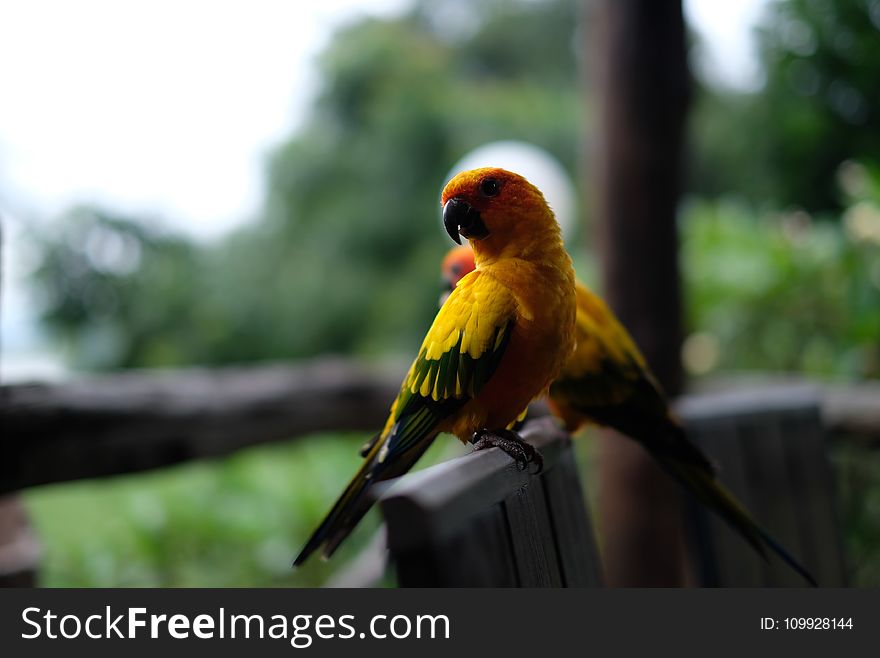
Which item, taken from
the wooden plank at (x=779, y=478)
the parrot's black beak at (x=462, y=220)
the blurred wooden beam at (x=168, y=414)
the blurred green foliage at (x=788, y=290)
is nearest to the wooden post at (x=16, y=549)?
the blurred wooden beam at (x=168, y=414)

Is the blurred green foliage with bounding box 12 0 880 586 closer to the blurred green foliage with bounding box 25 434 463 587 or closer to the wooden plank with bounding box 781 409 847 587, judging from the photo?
the blurred green foliage with bounding box 25 434 463 587

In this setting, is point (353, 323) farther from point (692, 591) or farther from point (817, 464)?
point (692, 591)

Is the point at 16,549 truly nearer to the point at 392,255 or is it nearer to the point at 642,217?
the point at 642,217

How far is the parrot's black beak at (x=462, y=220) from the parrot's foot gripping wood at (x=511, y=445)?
198 mm

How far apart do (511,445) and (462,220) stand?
0.22m

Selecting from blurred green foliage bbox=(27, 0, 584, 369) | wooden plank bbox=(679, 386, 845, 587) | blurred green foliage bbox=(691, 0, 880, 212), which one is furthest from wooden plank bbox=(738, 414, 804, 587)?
blurred green foliage bbox=(27, 0, 584, 369)

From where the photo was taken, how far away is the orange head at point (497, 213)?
26.6 inches

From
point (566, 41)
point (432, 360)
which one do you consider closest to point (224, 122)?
point (566, 41)

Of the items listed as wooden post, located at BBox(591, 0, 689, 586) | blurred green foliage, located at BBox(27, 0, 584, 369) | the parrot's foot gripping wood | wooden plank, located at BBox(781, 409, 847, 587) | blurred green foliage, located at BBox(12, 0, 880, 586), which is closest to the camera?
the parrot's foot gripping wood

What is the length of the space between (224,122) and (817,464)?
341cm

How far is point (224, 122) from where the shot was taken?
379 centimetres

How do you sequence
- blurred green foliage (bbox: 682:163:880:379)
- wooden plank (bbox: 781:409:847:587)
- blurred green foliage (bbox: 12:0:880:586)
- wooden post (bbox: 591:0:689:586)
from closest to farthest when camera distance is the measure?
1. wooden plank (bbox: 781:409:847:587)
2. wooden post (bbox: 591:0:689:586)
3. blurred green foliage (bbox: 682:163:880:379)
4. blurred green foliage (bbox: 12:0:880:586)

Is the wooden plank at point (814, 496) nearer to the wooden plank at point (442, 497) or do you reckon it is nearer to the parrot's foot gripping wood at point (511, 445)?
the parrot's foot gripping wood at point (511, 445)

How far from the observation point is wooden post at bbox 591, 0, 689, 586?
1.82 m
